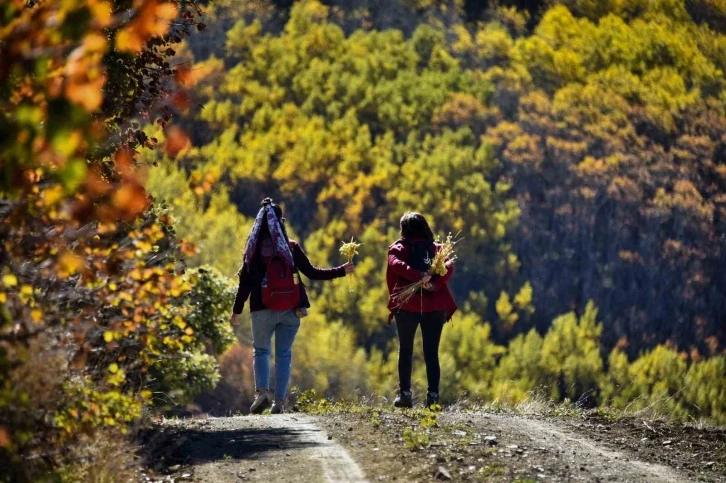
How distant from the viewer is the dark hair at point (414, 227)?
1334cm

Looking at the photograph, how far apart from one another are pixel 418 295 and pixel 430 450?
3.68m

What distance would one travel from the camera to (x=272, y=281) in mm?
12953

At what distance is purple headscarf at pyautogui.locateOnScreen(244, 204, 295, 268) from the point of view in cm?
1285

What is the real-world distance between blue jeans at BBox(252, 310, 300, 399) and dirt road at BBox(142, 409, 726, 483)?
94cm

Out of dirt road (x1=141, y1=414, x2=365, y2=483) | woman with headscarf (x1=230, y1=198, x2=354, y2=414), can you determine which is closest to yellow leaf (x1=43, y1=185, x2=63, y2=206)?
dirt road (x1=141, y1=414, x2=365, y2=483)

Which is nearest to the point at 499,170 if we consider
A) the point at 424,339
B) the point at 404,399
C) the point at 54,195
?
the point at 404,399

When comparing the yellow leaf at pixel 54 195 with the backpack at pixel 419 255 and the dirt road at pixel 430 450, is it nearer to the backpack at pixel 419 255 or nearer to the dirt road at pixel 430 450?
the dirt road at pixel 430 450

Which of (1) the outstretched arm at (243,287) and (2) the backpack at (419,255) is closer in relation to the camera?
(1) the outstretched arm at (243,287)

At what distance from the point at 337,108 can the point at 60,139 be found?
10470cm

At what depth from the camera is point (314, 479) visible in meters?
8.69

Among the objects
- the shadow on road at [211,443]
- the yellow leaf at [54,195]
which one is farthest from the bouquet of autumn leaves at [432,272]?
the yellow leaf at [54,195]

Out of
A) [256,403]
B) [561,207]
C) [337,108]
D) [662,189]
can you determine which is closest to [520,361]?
[561,207]

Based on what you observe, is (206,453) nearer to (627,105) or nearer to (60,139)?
(60,139)

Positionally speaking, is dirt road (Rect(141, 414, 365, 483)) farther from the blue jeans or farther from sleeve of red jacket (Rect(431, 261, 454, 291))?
sleeve of red jacket (Rect(431, 261, 454, 291))
